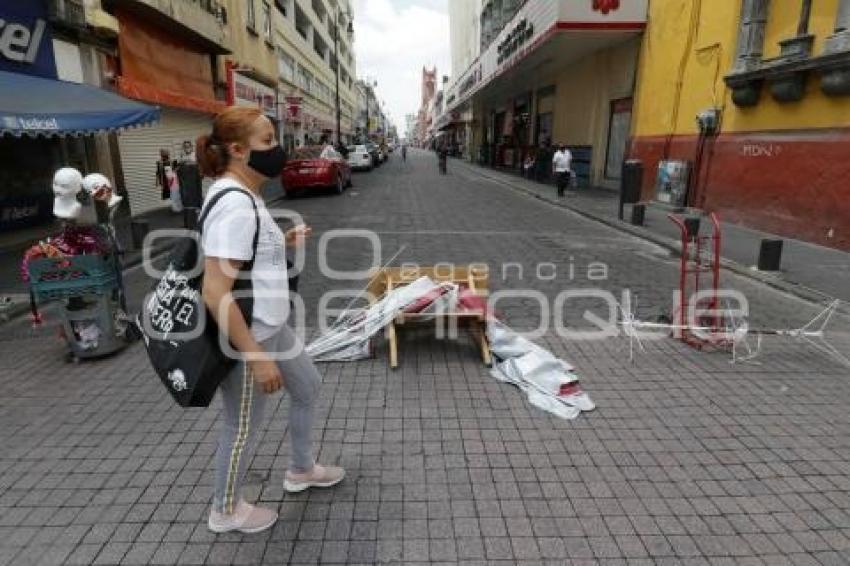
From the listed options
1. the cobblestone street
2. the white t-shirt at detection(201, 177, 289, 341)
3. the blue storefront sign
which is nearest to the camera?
the white t-shirt at detection(201, 177, 289, 341)

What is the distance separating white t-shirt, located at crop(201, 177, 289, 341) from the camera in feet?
7.04

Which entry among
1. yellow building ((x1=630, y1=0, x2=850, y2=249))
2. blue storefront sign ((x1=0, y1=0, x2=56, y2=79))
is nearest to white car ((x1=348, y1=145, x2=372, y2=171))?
yellow building ((x1=630, y1=0, x2=850, y2=249))

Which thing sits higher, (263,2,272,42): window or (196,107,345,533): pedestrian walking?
(263,2,272,42): window

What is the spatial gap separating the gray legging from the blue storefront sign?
10247 millimetres

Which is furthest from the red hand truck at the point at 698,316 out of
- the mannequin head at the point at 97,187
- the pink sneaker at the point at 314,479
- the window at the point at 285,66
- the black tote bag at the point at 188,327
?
the window at the point at 285,66

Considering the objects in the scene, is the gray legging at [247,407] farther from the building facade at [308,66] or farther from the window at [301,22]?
the window at [301,22]

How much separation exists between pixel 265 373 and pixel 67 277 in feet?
11.8

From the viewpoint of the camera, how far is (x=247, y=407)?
2531 mm

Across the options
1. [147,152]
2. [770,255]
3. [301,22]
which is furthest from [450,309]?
[301,22]

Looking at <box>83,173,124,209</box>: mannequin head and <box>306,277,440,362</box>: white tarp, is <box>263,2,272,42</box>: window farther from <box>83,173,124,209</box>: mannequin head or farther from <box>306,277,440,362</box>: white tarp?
<box>306,277,440,362</box>: white tarp

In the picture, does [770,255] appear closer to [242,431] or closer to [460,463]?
[460,463]

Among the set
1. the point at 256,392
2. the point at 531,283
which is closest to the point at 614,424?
the point at 256,392

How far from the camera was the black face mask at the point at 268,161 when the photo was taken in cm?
234

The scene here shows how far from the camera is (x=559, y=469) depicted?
3328 mm
